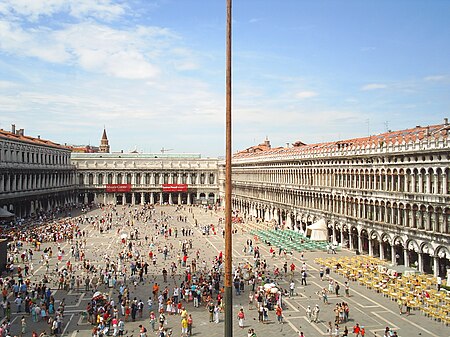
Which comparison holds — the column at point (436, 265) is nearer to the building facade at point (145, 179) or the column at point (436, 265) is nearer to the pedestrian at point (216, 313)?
the pedestrian at point (216, 313)

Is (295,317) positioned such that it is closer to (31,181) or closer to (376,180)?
(376,180)

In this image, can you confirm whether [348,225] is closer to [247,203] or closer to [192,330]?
[192,330]

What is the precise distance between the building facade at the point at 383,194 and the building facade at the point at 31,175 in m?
39.1

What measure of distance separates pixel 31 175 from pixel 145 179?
39893 mm

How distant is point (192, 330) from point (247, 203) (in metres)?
62.3

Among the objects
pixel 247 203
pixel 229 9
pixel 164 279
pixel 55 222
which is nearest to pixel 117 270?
pixel 164 279

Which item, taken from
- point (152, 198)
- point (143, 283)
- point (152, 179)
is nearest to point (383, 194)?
point (143, 283)

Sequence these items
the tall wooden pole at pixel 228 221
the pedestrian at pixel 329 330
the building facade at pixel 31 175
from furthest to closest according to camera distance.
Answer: the building facade at pixel 31 175 < the pedestrian at pixel 329 330 < the tall wooden pole at pixel 228 221

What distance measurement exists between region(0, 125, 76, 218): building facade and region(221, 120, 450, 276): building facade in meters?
39.1

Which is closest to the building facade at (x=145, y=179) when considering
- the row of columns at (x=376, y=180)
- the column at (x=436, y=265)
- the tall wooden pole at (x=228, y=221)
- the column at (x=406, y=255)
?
the row of columns at (x=376, y=180)

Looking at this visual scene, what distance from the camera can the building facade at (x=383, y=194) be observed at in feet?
108

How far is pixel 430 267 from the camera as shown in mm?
34438

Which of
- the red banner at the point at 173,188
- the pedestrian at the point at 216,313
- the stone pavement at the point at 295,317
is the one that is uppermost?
the red banner at the point at 173,188

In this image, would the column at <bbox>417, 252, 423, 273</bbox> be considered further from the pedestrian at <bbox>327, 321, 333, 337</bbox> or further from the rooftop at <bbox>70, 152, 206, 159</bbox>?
the rooftop at <bbox>70, 152, 206, 159</bbox>
